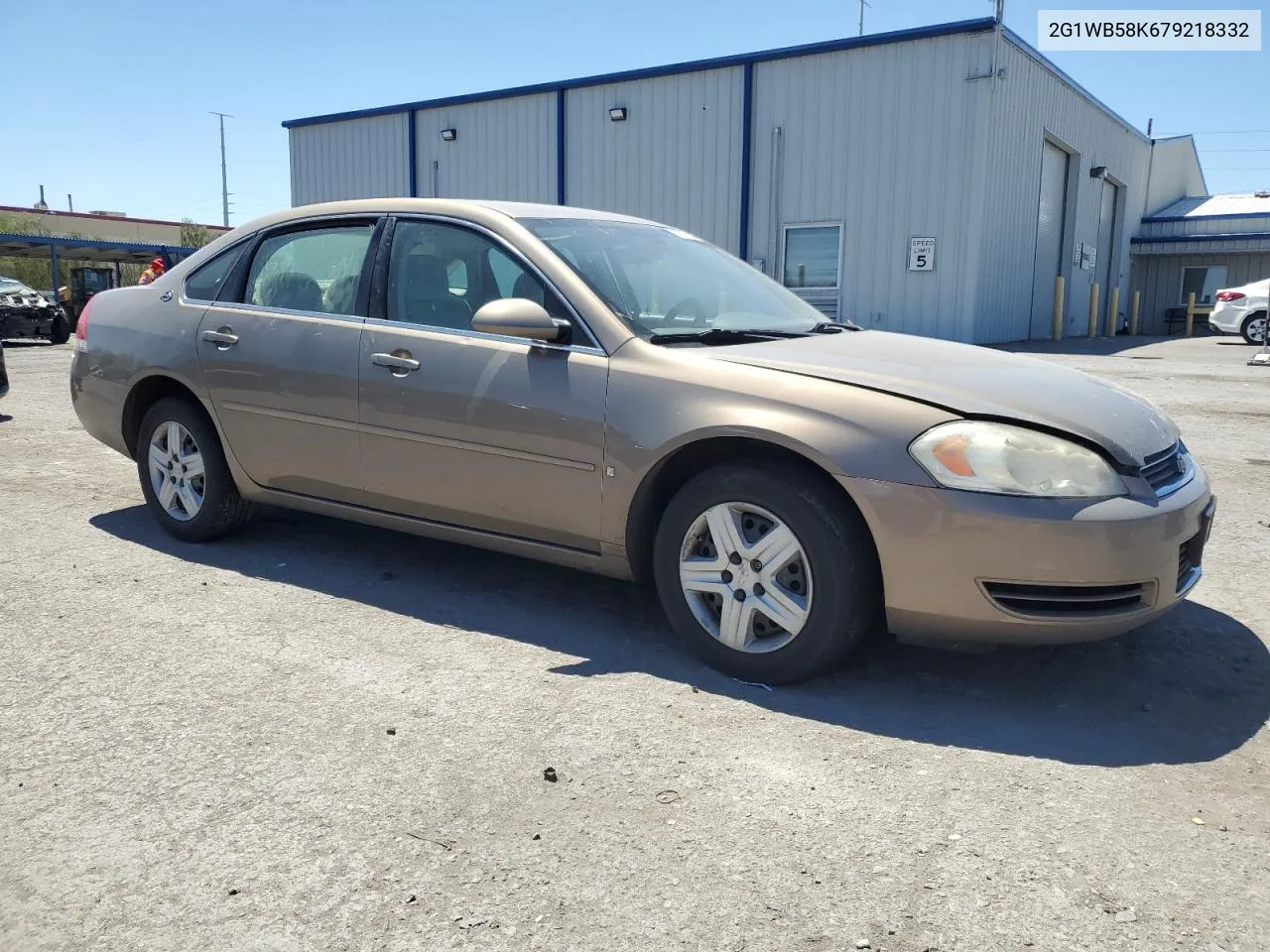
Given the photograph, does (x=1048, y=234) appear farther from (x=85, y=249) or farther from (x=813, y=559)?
(x=85, y=249)

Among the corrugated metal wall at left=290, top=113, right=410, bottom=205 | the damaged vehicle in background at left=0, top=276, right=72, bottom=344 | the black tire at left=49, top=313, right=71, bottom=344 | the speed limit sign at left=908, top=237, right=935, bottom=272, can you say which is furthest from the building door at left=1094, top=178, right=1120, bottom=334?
the damaged vehicle in background at left=0, top=276, right=72, bottom=344

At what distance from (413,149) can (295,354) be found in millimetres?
21098

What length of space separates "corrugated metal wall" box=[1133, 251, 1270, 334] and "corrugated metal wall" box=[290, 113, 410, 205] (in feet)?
77.2

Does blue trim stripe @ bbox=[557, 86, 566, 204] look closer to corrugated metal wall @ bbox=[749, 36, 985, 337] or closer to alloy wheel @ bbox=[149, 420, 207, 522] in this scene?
corrugated metal wall @ bbox=[749, 36, 985, 337]

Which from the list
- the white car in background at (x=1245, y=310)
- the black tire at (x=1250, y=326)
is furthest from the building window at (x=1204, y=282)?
the black tire at (x=1250, y=326)

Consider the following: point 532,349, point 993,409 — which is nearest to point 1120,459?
point 993,409

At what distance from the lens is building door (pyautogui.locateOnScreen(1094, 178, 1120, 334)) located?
28266mm

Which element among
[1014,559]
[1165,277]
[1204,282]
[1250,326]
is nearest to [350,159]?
[1250,326]

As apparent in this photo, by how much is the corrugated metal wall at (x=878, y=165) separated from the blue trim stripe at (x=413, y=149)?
8.71 meters

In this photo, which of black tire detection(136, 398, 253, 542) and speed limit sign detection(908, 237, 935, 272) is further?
A: speed limit sign detection(908, 237, 935, 272)

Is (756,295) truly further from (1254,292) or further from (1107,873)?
(1254,292)

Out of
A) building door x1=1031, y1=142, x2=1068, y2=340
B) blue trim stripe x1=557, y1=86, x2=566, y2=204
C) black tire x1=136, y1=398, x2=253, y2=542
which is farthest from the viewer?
building door x1=1031, y1=142, x2=1068, y2=340

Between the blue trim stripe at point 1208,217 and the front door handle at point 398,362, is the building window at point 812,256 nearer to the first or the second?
the front door handle at point 398,362

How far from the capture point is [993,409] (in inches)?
118
